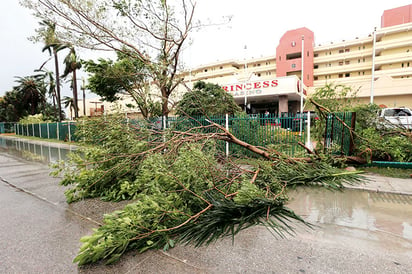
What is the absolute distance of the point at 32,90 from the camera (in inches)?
1300

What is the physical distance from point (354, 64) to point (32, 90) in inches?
2064

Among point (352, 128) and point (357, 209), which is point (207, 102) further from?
point (357, 209)

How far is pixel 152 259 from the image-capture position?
220cm

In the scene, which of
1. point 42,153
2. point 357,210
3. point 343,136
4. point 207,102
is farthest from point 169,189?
point 42,153

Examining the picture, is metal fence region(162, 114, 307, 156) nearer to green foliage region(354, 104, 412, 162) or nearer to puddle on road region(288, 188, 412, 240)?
green foliage region(354, 104, 412, 162)

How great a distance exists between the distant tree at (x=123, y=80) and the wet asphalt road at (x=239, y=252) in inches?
276

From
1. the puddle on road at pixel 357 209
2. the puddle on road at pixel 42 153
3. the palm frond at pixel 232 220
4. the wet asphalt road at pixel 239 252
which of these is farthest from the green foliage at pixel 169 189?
the puddle on road at pixel 42 153

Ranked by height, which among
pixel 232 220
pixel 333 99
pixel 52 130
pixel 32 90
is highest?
pixel 32 90

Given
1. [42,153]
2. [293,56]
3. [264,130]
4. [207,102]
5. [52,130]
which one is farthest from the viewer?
[293,56]

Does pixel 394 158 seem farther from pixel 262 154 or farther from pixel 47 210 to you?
pixel 47 210

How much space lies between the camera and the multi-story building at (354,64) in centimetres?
2388

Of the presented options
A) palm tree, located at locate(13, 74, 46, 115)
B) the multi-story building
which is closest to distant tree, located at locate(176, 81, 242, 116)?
the multi-story building

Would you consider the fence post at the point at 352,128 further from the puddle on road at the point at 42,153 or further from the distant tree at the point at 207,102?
the puddle on road at the point at 42,153

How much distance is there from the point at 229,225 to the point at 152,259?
3.58 ft
